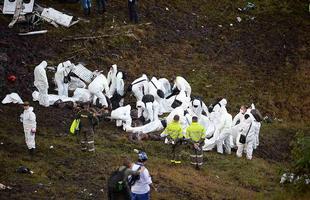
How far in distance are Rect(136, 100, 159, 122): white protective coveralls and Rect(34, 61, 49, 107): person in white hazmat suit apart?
3.19m

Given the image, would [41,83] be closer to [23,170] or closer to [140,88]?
[140,88]

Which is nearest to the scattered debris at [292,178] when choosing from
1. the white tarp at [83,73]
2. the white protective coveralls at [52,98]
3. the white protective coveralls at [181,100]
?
the white protective coveralls at [181,100]

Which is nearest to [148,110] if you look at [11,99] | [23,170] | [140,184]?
[11,99]

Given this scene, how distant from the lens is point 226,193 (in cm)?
1875

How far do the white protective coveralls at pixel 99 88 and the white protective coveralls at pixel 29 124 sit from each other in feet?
14.9

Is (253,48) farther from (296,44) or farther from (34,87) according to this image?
(34,87)

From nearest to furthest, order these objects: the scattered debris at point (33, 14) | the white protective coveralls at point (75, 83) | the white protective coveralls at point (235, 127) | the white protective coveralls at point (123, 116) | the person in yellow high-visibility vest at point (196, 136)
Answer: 1. the person in yellow high-visibility vest at point (196, 136)
2. the white protective coveralls at point (235, 127)
3. the white protective coveralls at point (123, 116)
4. the white protective coveralls at point (75, 83)
5. the scattered debris at point (33, 14)

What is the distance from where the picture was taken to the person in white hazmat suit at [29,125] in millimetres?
18859

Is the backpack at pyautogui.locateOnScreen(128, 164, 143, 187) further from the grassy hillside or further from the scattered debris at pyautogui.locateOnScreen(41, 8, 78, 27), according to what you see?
the scattered debris at pyautogui.locateOnScreen(41, 8, 78, 27)

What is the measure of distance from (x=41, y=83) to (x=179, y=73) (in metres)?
6.92

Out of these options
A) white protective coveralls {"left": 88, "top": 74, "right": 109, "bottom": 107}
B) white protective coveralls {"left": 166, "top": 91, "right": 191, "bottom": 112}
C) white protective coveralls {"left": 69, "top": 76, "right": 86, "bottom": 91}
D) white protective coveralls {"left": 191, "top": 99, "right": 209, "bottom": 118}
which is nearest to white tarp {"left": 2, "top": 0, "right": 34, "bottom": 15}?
white protective coveralls {"left": 69, "top": 76, "right": 86, "bottom": 91}

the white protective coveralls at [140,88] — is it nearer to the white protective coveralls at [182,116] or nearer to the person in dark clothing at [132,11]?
the white protective coveralls at [182,116]

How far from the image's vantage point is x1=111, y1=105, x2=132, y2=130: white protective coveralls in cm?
2264

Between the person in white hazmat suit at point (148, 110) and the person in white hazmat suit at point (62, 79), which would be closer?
the person in white hazmat suit at point (148, 110)
